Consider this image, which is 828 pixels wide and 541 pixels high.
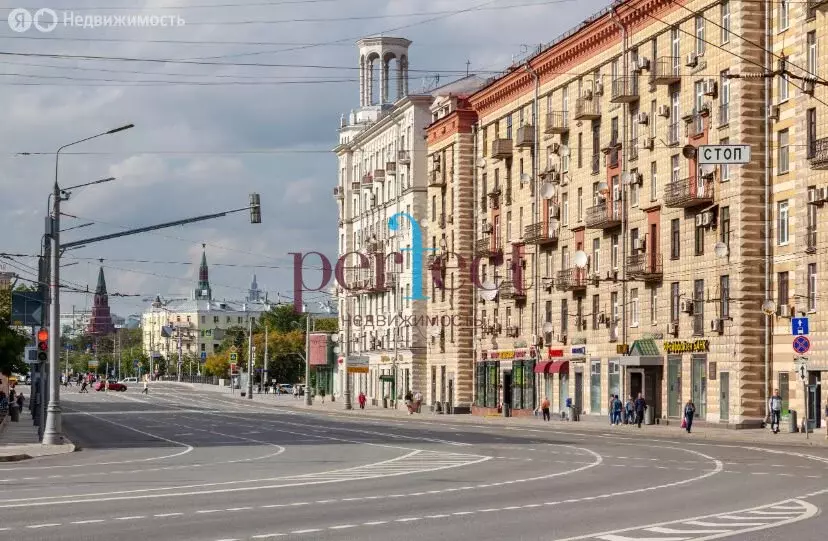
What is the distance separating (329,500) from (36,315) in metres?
34.1

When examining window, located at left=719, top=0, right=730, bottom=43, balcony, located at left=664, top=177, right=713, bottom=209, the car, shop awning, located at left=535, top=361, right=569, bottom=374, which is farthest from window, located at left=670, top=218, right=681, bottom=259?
the car

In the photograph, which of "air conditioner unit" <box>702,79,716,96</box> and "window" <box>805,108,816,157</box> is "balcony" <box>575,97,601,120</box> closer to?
"air conditioner unit" <box>702,79,716,96</box>

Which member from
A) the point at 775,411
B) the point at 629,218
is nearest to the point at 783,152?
the point at 775,411

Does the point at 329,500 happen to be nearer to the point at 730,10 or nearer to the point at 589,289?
the point at 730,10

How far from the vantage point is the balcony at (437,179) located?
322 ft

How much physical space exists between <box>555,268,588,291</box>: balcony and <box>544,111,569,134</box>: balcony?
7016 mm

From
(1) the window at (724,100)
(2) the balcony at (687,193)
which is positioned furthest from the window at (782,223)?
(1) the window at (724,100)

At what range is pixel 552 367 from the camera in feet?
257

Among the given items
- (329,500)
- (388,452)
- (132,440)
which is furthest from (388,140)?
(329,500)

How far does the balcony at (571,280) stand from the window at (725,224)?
44.8 feet

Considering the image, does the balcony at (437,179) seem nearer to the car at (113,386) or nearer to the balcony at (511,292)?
the balcony at (511,292)

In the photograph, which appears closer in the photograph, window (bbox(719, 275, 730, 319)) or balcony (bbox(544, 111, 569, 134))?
window (bbox(719, 275, 730, 319))

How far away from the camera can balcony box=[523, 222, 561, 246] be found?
79.2 meters

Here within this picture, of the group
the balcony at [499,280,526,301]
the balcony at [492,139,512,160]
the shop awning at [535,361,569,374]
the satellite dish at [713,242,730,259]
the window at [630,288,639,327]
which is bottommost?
the shop awning at [535,361,569,374]
